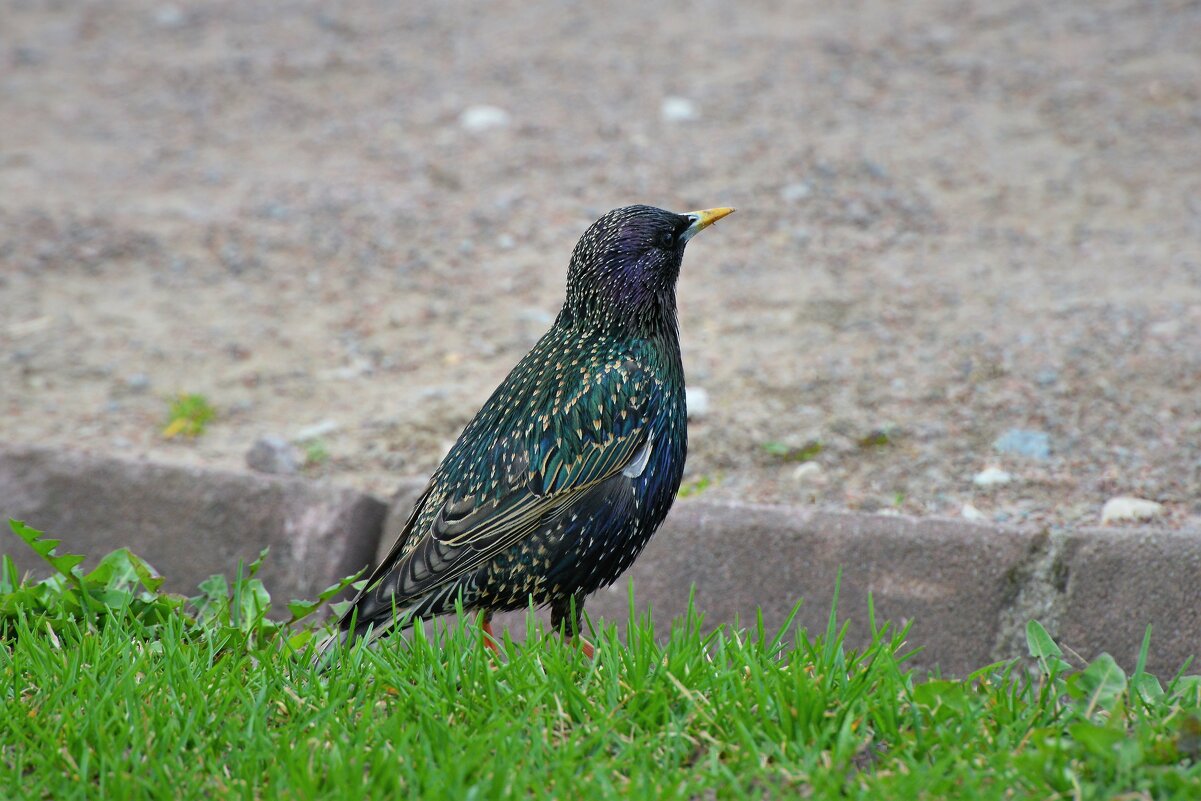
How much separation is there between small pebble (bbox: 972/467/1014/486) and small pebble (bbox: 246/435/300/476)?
7.50 ft

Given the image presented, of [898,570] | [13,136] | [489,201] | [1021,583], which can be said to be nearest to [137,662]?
[898,570]

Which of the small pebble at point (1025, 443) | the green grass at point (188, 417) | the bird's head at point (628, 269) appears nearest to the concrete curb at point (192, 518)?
the green grass at point (188, 417)

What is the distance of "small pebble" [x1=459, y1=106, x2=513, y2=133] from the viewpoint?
7297 millimetres

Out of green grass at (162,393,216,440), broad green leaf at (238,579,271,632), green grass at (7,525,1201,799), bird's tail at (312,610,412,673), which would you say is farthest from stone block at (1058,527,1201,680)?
green grass at (162,393,216,440)

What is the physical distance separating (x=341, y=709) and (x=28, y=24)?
7.98 metres

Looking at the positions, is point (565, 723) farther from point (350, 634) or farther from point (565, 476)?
point (565, 476)

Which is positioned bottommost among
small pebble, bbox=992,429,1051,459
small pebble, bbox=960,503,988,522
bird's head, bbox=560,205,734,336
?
small pebble, bbox=960,503,988,522

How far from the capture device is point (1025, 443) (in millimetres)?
4340

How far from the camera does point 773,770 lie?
8.12 feet

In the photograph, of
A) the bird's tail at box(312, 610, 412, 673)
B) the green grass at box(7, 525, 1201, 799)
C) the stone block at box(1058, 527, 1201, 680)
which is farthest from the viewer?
the stone block at box(1058, 527, 1201, 680)

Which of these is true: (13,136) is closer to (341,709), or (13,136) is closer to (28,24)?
(28,24)

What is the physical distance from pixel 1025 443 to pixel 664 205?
2506 mm

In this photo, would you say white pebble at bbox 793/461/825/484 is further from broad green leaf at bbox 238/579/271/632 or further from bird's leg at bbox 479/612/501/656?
broad green leaf at bbox 238/579/271/632

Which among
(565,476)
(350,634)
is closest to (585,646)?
(565,476)
